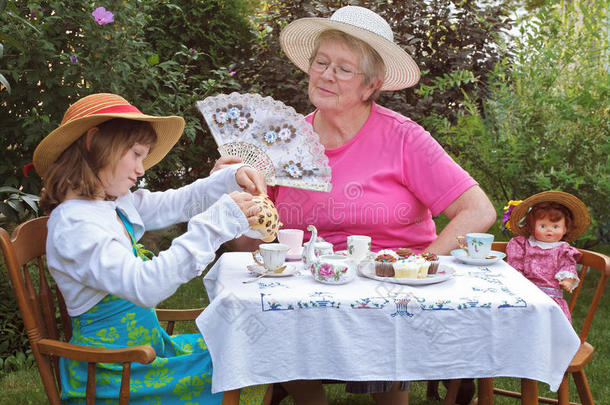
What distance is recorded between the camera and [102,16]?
3.78 meters

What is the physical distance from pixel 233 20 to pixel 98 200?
4.64 meters

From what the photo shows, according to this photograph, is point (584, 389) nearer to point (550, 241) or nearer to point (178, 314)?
point (550, 241)

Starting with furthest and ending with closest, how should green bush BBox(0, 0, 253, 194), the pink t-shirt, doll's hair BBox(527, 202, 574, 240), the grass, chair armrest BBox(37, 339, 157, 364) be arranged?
green bush BBox(0, 0, 253, 194) → the grass → the pink t-shirt → doll's hair BBox(527, 202, 574, 240) → chair armrest BBox(37, 339, 157, 364)

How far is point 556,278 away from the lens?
9.80 feet

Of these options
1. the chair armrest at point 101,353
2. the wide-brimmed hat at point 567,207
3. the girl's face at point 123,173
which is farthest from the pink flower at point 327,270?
the wide-brimmed hat at point 567,207

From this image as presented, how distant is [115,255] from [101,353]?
0.31 m

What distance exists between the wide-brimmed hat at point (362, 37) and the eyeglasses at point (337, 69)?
6.5 inches

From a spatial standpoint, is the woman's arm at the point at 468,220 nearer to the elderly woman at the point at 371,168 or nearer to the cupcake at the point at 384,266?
the elderly woman at the point at 371,168

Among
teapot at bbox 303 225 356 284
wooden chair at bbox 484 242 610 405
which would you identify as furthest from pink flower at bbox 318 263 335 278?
wooden chair at bbox 484 242 610 405

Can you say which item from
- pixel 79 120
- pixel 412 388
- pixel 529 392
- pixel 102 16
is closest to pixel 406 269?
pixel 529 392

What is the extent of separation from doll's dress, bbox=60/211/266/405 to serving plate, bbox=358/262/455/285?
564 millimetres

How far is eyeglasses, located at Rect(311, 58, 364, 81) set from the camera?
317cm

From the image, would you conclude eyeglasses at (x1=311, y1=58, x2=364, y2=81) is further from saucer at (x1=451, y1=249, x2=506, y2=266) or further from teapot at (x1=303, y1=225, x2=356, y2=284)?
teapot at (x1=303, y1=225, x2=356, y2=284)

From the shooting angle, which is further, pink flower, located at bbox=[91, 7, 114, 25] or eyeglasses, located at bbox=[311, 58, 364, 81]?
pink flower, located at bbox=[91, 7, 114, 25]
